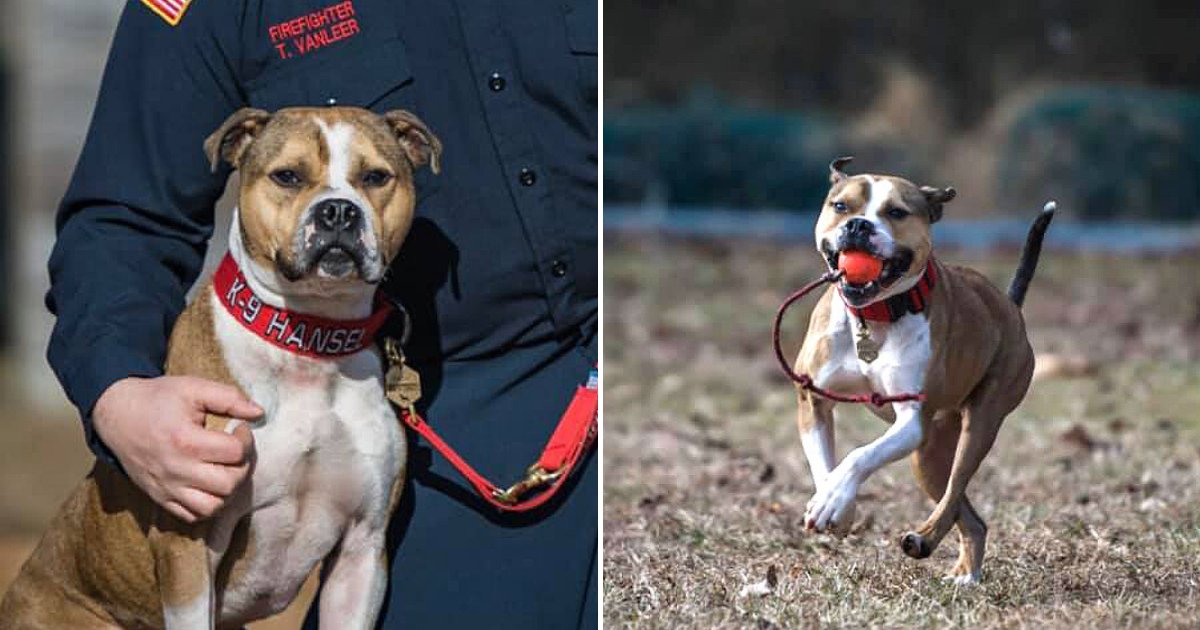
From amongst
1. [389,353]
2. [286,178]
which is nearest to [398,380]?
[389,353]

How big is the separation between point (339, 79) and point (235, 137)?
309 millimetres

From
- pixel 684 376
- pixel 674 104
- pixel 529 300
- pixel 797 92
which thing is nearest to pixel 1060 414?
pixel 529 300

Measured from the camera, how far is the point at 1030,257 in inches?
96.6

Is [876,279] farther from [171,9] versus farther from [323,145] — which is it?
[171,9]

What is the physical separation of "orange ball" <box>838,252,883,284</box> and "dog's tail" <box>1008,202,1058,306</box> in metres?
0.28

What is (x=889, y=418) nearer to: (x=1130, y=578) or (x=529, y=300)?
(x=1130, y=578)

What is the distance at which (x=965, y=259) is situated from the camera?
2.94m

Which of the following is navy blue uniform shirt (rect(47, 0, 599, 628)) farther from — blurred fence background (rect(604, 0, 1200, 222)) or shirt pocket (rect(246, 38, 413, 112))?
blurred fence background (rect(604, 0, 1200, 222))

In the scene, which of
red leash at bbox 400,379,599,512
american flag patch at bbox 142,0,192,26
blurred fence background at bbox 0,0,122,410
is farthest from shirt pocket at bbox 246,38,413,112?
blurred fence background at bbox 0,0,122,410

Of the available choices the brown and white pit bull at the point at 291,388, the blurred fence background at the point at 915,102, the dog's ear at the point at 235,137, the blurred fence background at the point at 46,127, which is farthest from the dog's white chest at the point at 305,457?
the blurred fence background at the point at 46,127

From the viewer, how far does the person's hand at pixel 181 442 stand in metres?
2.39

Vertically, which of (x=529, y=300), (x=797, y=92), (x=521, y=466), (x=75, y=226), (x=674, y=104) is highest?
(x=75, y=226)

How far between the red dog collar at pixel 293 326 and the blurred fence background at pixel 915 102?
Answer: 101 cm

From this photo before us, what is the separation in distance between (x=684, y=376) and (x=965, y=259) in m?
4.07
